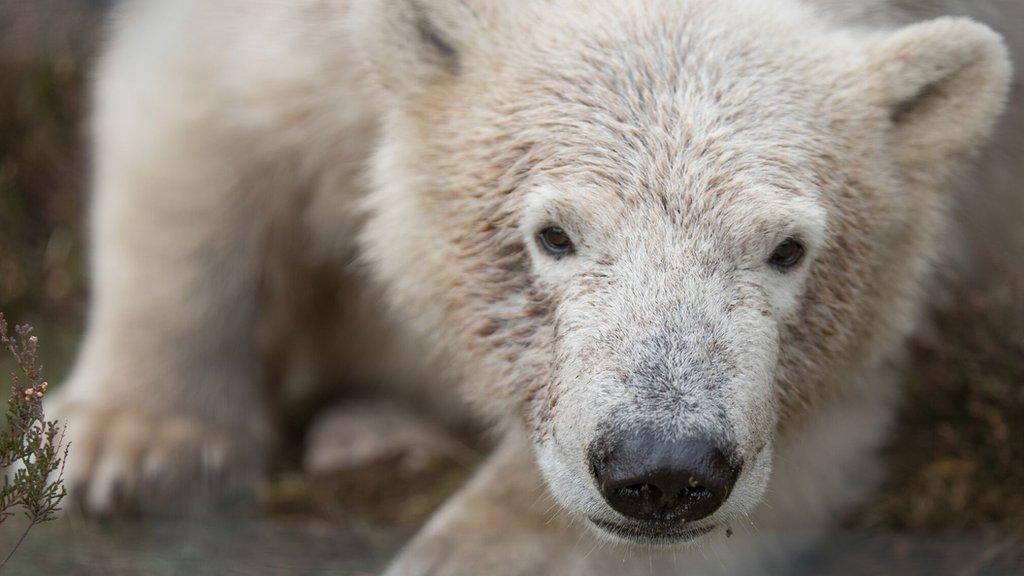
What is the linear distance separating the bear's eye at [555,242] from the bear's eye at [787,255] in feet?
1.63

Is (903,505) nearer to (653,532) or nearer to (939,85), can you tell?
(939,85)

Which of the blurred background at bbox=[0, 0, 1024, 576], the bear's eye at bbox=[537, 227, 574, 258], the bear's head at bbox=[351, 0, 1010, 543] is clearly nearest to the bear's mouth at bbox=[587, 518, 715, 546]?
the bear's head at bbox=[351, 0, 1010, 543]

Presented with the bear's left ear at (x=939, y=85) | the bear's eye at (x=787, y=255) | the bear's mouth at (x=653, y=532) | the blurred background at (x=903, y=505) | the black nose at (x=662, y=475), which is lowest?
the blurred background at (x=903, y=505)

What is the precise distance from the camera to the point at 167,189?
432cm

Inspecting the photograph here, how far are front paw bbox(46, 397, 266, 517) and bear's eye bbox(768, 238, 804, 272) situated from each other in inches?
84.2

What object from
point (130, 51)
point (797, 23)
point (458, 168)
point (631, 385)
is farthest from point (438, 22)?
point (130, 51)

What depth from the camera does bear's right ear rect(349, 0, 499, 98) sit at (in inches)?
137

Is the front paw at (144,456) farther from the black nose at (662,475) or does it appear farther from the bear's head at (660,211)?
the black nose at (662,475)

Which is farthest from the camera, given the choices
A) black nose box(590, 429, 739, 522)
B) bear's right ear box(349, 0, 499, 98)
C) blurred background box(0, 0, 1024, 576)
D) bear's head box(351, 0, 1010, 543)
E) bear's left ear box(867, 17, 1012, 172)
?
blurred background box(0, 0, 1024, 576)

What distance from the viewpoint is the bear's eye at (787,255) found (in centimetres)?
309

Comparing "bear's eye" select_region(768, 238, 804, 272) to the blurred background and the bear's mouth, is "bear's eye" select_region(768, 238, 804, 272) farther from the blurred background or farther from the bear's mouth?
the blurred background

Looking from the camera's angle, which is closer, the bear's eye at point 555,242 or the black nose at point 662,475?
the black nose at point 662,475

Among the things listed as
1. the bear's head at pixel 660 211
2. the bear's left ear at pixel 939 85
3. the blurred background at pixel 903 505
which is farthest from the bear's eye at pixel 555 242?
the blurred background at pixel 903 505

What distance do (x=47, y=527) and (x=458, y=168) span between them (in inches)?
66.2
